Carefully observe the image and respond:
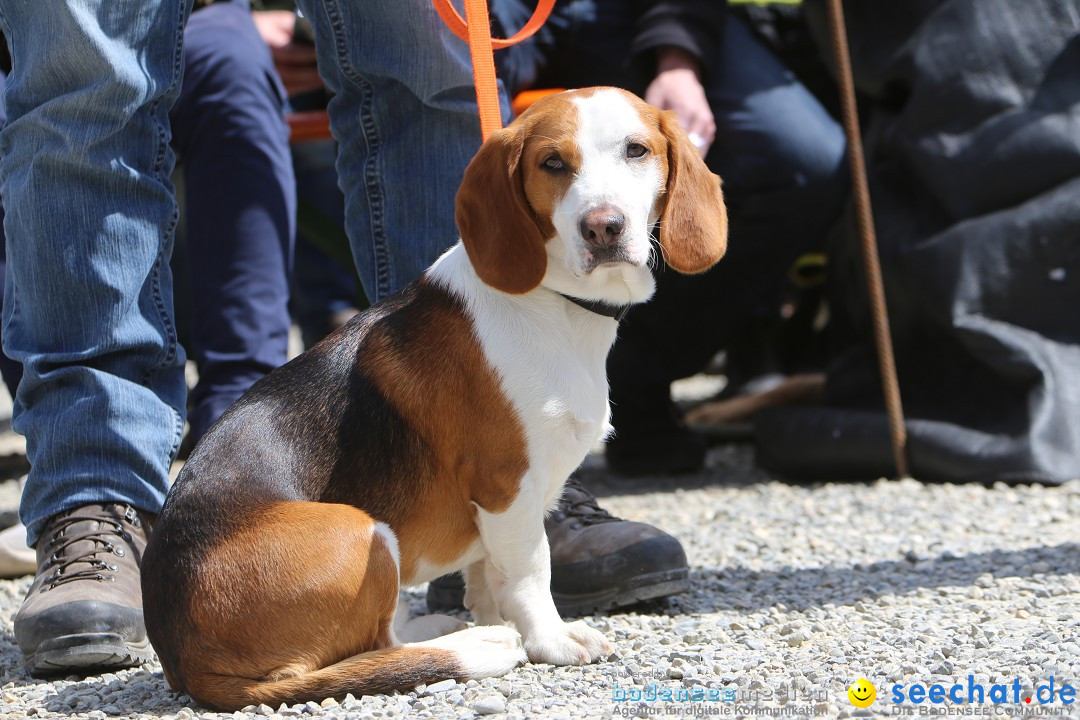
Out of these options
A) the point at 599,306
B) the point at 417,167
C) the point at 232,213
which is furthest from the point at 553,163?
the point at 232,213

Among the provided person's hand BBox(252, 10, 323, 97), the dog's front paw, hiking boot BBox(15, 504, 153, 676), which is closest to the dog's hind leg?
the dog's front paw

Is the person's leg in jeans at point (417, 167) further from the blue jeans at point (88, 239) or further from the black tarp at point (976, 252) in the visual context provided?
the black tarp at point (976, 252)

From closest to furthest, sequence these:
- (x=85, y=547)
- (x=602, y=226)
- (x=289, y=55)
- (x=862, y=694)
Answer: (x=862, y=694) < (x=602, y=226) < (x=85, y=547) < (x=289, y=55)

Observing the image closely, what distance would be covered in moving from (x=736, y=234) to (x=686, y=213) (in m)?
2.06

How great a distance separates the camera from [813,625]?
2.62 m

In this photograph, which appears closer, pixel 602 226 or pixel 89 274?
pixel 602 226

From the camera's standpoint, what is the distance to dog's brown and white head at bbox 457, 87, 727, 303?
2.38 m

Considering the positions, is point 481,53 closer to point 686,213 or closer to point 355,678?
point 686,213

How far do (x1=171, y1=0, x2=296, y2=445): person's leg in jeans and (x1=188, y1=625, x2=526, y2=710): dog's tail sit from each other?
1872 mm

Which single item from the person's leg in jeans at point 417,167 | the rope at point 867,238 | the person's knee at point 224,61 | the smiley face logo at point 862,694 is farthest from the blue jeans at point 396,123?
the rope at point 867,238

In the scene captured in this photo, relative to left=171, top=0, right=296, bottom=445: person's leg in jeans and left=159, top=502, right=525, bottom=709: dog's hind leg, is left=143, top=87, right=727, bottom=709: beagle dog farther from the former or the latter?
left=171, top=0, right=296, bottom=445: person's leg in jeans

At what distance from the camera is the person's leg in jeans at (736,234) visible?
448 cm

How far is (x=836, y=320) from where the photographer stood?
5102mm

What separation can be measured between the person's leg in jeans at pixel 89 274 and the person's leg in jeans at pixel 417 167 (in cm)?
44
